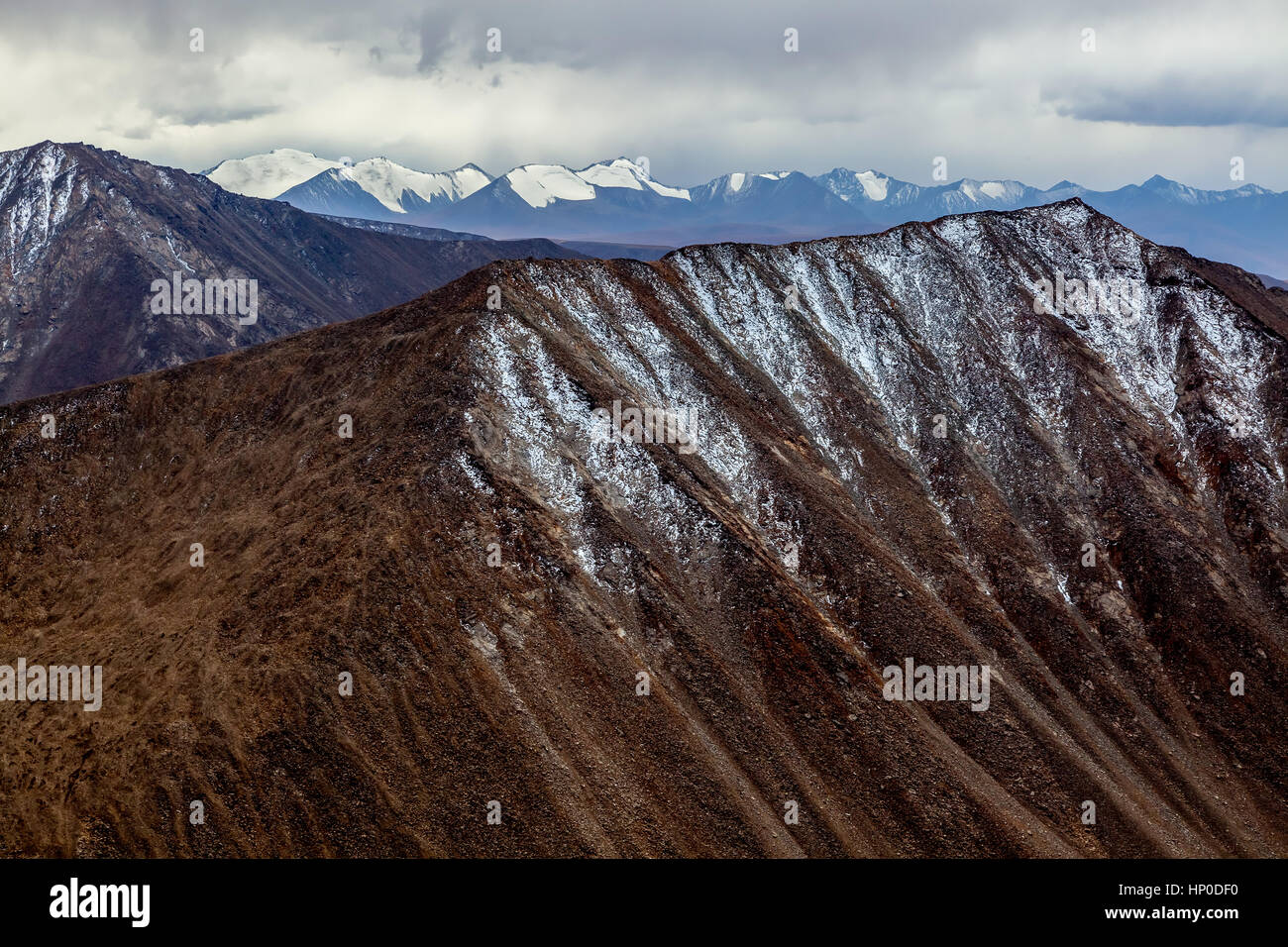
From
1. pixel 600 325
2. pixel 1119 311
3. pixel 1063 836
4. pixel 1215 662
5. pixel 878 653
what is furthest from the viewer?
pixel 1119 311

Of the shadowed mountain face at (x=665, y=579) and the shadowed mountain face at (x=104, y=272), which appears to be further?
the shadowed mountain face at (x=104, y=272)

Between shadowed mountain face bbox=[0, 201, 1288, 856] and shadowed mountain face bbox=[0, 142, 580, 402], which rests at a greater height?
shadowed mountain face bbox=[0, 142, 580, 402]

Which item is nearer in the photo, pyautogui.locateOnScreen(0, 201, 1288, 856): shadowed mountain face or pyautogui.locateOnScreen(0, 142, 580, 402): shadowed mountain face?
pyautogui.locateOnScreen(0, 201, 1288, 856): shadowed mountain face

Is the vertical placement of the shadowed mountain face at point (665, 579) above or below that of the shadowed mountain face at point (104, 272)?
below

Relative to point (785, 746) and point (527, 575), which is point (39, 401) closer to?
point (527, 575)

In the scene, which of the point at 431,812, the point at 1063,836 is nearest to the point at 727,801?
the point at 431,812
